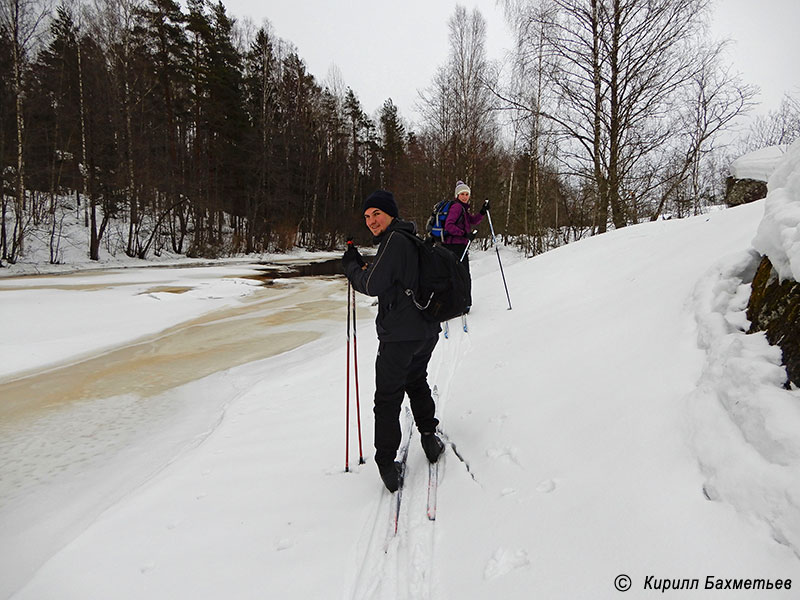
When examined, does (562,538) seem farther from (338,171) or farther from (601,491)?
(338,171)

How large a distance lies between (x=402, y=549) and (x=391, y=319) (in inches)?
49.4

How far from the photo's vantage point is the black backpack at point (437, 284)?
7.61 ft

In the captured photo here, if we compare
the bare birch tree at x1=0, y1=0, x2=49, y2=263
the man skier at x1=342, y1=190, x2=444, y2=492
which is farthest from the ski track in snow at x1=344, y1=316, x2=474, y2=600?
the bare birch tree at x1=0, y1=0, x2=49, y2=263

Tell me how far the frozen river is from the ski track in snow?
204 centimetres

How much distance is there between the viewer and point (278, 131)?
3092cm

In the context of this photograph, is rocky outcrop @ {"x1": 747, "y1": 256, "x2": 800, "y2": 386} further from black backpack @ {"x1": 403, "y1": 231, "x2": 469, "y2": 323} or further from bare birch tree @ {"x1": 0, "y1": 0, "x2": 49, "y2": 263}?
bare birch tree @ {"x1": 0, "y1": 0, "x2": 49, "y2": 263}

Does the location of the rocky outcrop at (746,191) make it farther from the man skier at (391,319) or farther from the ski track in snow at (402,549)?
the ski track in snow at (402,549)

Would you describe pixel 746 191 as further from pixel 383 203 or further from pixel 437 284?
pixel 383 203

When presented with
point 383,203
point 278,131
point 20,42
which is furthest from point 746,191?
point 278,131

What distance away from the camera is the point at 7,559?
2.30 meters

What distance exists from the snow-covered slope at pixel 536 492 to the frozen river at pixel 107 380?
0.29m

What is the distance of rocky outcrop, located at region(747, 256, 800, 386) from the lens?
5.80 feet

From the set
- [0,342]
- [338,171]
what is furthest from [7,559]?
[338,171]

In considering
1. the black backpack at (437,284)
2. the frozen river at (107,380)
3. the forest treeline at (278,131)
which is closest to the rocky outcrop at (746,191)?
the forest treeline at (278,131)
